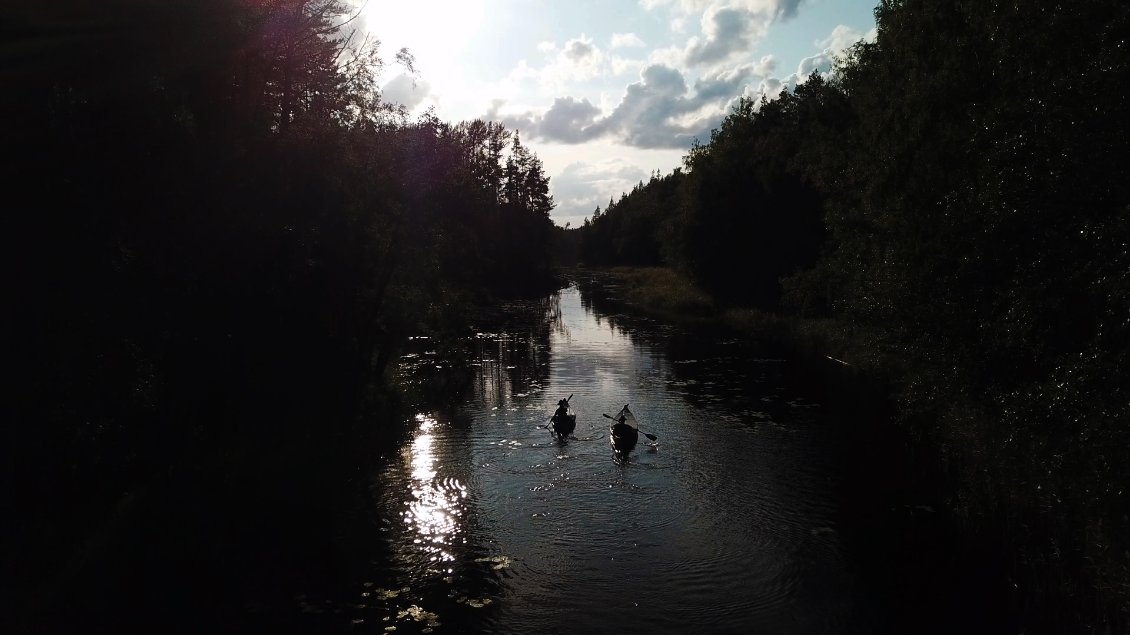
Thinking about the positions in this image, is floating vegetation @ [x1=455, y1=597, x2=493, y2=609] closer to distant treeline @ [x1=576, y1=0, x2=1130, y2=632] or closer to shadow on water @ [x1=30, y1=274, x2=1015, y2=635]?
shadow on water @ [x1=30, y1=274, x2=1015, y2=635]

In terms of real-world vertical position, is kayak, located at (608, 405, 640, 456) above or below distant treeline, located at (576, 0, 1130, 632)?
below

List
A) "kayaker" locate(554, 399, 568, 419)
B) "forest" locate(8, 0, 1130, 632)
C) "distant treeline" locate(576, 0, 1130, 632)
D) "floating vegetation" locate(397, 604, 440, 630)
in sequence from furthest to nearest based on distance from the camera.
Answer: "kayaker" locate(554, 399, 568, 419), "floating vegetation" locate(397, 604, 440, 630), "forest" locate(8, 0, 1130, 632), "distant treeline" locate(576, 0, 1130, 632)

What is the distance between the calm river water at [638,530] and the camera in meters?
A: 13.8

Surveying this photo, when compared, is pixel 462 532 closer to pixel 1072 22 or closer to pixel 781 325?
pixel 1072 22

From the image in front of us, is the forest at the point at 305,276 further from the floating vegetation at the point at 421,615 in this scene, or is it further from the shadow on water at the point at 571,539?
the floating vegetation at the point at 421,615

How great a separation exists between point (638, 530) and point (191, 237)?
12.9m

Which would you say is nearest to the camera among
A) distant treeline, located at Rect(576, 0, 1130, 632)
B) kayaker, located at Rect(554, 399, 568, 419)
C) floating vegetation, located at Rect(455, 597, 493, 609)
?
distant treeline, located at Rect(576, 0, 1130, 632)

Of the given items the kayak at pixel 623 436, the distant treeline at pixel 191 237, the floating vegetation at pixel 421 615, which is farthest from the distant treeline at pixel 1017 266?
the distant treeline at pixel 191 237

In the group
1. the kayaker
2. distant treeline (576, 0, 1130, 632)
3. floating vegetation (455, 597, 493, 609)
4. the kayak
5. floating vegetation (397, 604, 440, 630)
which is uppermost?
distant treeline (576, 0, 1130, 632)

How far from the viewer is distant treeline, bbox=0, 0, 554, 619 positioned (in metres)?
12.7

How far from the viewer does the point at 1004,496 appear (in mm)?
16344

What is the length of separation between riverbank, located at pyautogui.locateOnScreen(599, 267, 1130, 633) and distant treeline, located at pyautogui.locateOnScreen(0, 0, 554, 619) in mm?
17601

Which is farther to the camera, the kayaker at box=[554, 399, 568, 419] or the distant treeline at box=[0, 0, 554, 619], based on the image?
the kayaker at box=[554, 399, 568, 419]

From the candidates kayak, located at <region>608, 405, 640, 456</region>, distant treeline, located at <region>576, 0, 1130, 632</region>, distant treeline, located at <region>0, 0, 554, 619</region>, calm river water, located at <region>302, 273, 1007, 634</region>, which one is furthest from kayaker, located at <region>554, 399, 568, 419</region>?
distant treeline, located at <region>576, 0, 1130, 632</region>
